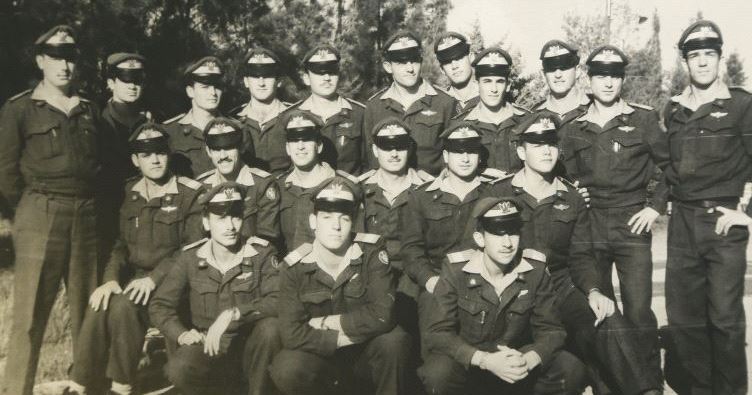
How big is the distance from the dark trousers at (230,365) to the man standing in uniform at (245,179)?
91 centimetres

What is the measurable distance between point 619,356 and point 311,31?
35.4 feet

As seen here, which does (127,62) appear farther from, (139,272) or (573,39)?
(573,39)

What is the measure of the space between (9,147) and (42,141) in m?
0.20

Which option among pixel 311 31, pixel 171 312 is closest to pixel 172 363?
pixel 171 312

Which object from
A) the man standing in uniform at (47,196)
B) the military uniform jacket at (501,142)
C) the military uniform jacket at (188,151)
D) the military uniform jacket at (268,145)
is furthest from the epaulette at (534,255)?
the man standing in uniform at (47,196)

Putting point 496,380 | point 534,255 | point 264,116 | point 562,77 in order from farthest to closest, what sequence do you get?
point 264,116 < point 562,77 < point 534,255 < point 496,380

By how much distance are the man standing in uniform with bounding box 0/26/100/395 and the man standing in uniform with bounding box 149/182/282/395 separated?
0.73 meters

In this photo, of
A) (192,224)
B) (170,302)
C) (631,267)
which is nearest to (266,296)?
(170,302)

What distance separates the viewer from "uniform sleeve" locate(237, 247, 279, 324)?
13.5ft

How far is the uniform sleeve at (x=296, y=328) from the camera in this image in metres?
3.88

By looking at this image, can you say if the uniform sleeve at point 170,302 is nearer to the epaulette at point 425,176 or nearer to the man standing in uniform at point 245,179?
the man standing in uniform at point 245,179

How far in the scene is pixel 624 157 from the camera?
15.3ft

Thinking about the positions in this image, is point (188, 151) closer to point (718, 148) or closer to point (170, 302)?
point (170, 302)

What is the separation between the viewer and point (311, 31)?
13617 millimetres
